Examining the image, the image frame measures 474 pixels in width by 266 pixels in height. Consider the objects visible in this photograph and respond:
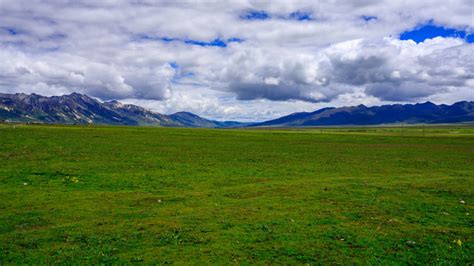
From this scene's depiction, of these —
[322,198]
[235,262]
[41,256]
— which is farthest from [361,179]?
[41,256]

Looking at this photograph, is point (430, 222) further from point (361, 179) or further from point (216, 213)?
point (361, 179)

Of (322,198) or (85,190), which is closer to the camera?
(322,198)

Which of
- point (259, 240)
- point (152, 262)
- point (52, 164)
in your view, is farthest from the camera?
point (52, 164)

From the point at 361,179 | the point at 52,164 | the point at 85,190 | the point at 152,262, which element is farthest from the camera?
the point at 52,164

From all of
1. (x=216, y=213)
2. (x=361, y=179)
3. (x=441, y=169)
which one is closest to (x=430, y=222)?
(x=216, y=213)

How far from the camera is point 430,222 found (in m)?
20.6

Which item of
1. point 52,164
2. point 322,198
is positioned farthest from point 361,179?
point 52,164

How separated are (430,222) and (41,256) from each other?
1974 centimetres

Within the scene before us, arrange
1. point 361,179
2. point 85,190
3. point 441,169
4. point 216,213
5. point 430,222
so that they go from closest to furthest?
point 430,222 < point 216,213 < point 85,190 < point 361,179 < point 441,169

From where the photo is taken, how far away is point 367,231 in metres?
18.6

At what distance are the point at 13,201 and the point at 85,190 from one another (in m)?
5.28

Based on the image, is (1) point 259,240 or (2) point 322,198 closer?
(1) point 259,240

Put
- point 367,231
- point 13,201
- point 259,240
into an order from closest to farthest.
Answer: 1. point 259,240
2. point 367,231
3. point 13,201

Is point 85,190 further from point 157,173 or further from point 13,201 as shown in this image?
point 157,173
